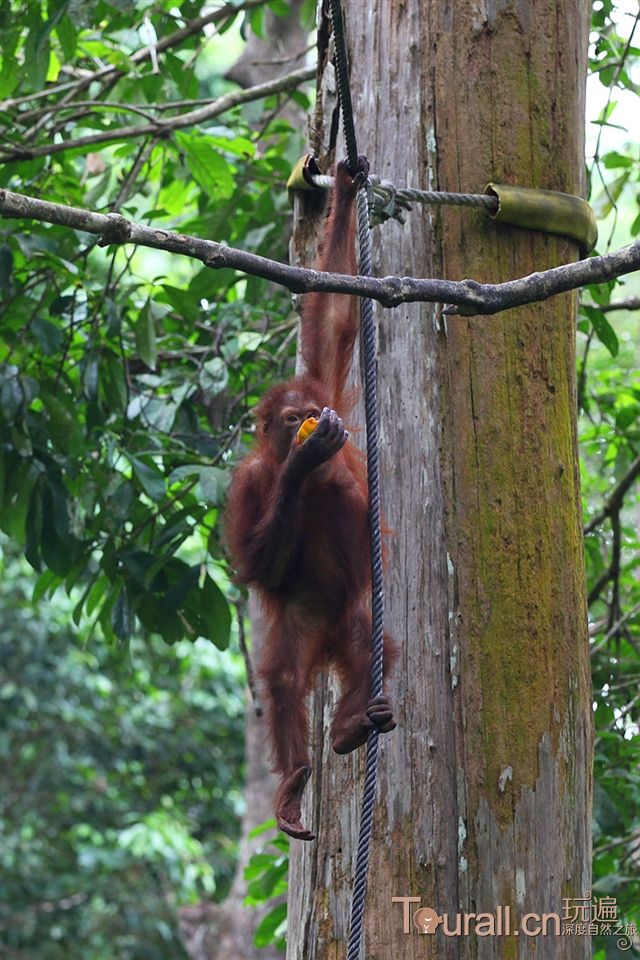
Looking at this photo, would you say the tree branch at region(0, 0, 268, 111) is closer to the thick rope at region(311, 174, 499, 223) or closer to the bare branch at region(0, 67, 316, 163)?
the bare branch at region(0, 67, 316, 163)

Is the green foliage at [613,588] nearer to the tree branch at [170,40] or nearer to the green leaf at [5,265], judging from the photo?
the tree branch at [170,40]

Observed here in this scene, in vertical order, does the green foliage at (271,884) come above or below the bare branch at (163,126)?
below

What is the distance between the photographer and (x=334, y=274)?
6.49 feet

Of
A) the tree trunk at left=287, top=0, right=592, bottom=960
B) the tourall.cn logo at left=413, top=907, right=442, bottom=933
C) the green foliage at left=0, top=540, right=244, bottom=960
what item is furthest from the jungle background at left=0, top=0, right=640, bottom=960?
the green foliage at left=0, top=540, right=244, bottom=960

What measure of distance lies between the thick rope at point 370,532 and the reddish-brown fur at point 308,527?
389 millimetres

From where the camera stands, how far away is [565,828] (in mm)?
2213

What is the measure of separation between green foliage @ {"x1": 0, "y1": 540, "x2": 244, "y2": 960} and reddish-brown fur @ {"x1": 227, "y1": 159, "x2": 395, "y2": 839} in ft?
21.0

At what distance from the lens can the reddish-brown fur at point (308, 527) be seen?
272 cm

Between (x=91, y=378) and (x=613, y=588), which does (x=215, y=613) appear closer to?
(x=91, y=378)

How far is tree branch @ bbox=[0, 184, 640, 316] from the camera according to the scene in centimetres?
185

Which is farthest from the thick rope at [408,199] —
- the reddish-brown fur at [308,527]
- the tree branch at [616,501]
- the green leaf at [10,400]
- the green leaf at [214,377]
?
the tree branch at [616,501]

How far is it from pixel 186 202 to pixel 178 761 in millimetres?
6265

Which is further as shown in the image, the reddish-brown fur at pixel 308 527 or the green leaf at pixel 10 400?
the green leaf at pixel 10 400

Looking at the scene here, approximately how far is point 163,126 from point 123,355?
92 cm
